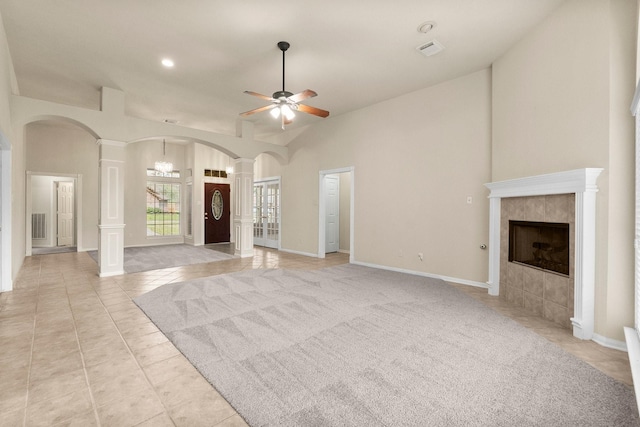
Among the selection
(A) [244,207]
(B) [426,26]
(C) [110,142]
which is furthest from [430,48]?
(C) [110,142]

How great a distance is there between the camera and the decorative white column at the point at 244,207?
6.91 meters

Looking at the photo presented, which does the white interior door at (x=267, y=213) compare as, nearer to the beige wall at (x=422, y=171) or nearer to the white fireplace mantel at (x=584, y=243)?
the beige wall at (x=422, y=171)

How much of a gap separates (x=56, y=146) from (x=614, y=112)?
10.7 meters

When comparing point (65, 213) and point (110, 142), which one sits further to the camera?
point (65, 213)

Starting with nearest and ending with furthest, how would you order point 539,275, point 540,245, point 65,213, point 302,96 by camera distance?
point 539,275 < point 540,245 < point 302,96 < point 65,213

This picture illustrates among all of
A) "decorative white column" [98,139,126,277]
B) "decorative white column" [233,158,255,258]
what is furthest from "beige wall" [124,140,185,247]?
"decorative white column" [98,139,126,277]

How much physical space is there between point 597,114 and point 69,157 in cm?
1048

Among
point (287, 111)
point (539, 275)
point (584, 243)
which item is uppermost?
point (287, 111)

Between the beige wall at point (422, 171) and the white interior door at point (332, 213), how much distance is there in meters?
0.66

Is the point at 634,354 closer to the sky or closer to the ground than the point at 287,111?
closer to the ground

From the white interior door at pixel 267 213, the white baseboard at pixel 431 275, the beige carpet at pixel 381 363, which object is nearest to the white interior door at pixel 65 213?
the white interior door at pixel 267 213

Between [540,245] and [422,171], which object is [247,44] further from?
[540,245]

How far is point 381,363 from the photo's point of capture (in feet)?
7.13

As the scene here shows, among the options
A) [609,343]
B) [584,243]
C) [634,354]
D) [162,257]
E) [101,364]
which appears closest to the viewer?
[634,354]
